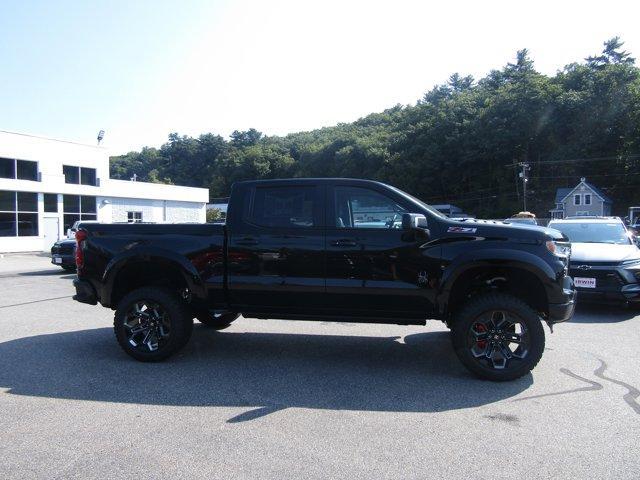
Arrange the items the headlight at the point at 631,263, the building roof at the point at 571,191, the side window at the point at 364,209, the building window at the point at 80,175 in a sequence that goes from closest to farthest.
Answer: the side window at the point at 364,209, the headlight at the point at 631,263, the building window at the point at 80,175, the building roof at the point at 571,191

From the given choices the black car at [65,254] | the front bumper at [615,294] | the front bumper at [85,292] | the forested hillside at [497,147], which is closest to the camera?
the front bumper at [85,292]

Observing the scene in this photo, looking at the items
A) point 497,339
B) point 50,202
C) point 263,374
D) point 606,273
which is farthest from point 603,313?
point 50,202

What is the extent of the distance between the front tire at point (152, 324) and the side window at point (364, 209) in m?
2.06

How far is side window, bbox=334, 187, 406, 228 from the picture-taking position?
215 inches

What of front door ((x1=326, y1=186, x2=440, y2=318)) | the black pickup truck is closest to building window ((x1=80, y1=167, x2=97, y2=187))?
the black pickup truck

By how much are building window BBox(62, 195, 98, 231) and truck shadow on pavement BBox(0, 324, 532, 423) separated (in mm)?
28493

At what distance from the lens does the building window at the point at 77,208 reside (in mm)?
32500

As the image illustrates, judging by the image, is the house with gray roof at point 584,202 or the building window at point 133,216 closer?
the building window at point 133,216

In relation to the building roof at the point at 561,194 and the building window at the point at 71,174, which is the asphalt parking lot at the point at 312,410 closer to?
the building window at the point at 71,174

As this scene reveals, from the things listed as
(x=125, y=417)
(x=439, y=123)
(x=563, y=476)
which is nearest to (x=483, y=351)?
(x=563, y=476)

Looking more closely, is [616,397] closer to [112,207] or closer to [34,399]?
[34,399]

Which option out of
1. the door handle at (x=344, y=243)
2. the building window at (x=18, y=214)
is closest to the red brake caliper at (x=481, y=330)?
the door handle at (x=344, y=243)

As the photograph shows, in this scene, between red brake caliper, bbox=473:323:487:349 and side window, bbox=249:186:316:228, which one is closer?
red brake caliper, bbox=473:323:487:349

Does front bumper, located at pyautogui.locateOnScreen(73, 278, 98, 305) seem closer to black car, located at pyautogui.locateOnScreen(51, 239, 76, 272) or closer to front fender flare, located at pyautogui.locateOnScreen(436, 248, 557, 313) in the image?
front fender flare, located at pyautogui.locateOnScreen(436, 248, 557, 313)
